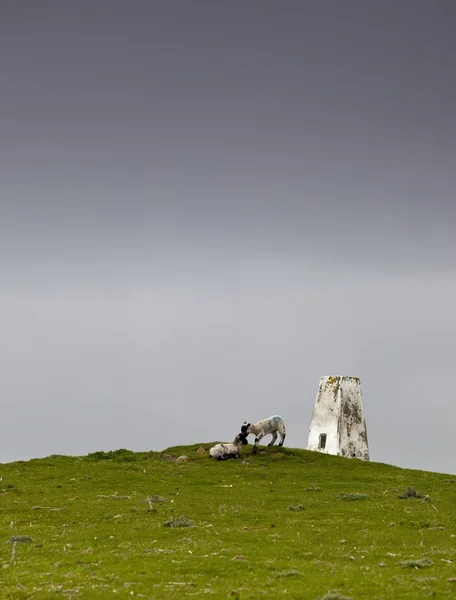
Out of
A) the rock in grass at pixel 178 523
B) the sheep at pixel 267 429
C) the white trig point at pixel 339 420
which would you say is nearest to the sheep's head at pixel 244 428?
the sheep at pixel 267 429

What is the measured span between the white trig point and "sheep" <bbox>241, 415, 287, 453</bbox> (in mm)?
10130

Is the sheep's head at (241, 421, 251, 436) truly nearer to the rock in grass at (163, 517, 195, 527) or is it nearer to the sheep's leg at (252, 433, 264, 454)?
the sheep's leg at (252, 433, 264, 454)

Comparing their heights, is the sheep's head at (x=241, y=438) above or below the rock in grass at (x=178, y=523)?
above

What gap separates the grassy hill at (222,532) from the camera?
64.5ft

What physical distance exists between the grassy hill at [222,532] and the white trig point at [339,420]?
49.5 ft

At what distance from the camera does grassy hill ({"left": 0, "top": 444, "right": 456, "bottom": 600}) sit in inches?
774

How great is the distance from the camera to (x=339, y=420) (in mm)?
70562

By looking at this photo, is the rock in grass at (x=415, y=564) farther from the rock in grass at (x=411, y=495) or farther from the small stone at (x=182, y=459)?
the small stone at (x=182, y=459)

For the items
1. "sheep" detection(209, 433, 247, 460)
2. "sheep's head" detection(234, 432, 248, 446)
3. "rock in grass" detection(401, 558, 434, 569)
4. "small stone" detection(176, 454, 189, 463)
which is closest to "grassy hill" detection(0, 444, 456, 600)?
"rock in grass" detection(401, 558, 434, 569)

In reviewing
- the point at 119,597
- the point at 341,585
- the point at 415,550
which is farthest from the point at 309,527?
the point at 119,597

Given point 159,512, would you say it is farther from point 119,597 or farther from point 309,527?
point 119,597

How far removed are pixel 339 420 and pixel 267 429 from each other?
1317 cm

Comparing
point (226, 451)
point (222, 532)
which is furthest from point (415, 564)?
point (226, 451)

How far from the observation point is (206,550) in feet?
80.3
